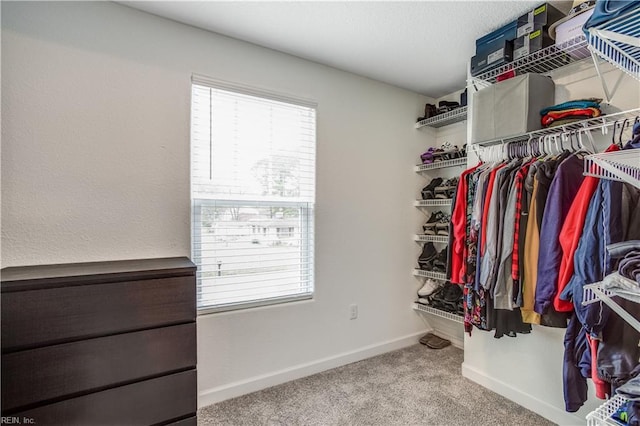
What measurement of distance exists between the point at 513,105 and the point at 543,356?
1.52 meters

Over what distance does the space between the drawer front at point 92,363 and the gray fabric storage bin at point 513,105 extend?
203 centimetres

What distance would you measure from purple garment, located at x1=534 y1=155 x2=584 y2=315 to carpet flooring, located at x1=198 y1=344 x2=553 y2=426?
883 millimetres

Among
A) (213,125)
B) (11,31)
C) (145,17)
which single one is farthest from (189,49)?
(11,31)

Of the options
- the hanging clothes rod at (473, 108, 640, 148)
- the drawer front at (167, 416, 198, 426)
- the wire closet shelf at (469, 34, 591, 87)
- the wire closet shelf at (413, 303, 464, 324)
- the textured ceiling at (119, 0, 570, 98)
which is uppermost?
the textured ceiling at (119, 0, 570, 98)

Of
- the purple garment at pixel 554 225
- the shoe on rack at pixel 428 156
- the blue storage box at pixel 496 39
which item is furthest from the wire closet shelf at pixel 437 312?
the blue storage box at pixel 496 39

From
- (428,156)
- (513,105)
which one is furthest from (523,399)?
(428,156)

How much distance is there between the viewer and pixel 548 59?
1854 millimetres

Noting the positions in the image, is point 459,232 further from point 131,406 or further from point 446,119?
point 131,406

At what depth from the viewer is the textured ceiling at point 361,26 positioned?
1.80m

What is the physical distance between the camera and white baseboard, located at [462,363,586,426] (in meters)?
1.84

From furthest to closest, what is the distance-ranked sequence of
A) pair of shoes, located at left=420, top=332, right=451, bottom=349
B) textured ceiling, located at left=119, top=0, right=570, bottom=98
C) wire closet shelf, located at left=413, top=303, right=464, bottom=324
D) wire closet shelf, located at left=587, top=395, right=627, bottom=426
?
pair of shoes, located at left=420, top=332, right=451, bottom=349
wire closet shelf, located at left=413, top=303, right=464, bottom=324
textured ceiling, located at left=119, top=0, right=570, bottom=98
wire closet shelf, located at left=587, top=395, right=627, bottom=426

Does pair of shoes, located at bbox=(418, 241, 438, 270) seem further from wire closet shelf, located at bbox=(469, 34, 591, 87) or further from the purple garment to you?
wire closet shelf, located at bbox=(469, 34, 591, 87)

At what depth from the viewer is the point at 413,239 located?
10.1 ft

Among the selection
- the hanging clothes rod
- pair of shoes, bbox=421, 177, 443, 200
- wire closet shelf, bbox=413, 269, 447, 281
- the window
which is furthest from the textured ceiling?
wire closet shelf, bbox=413, 269, 447, 281
